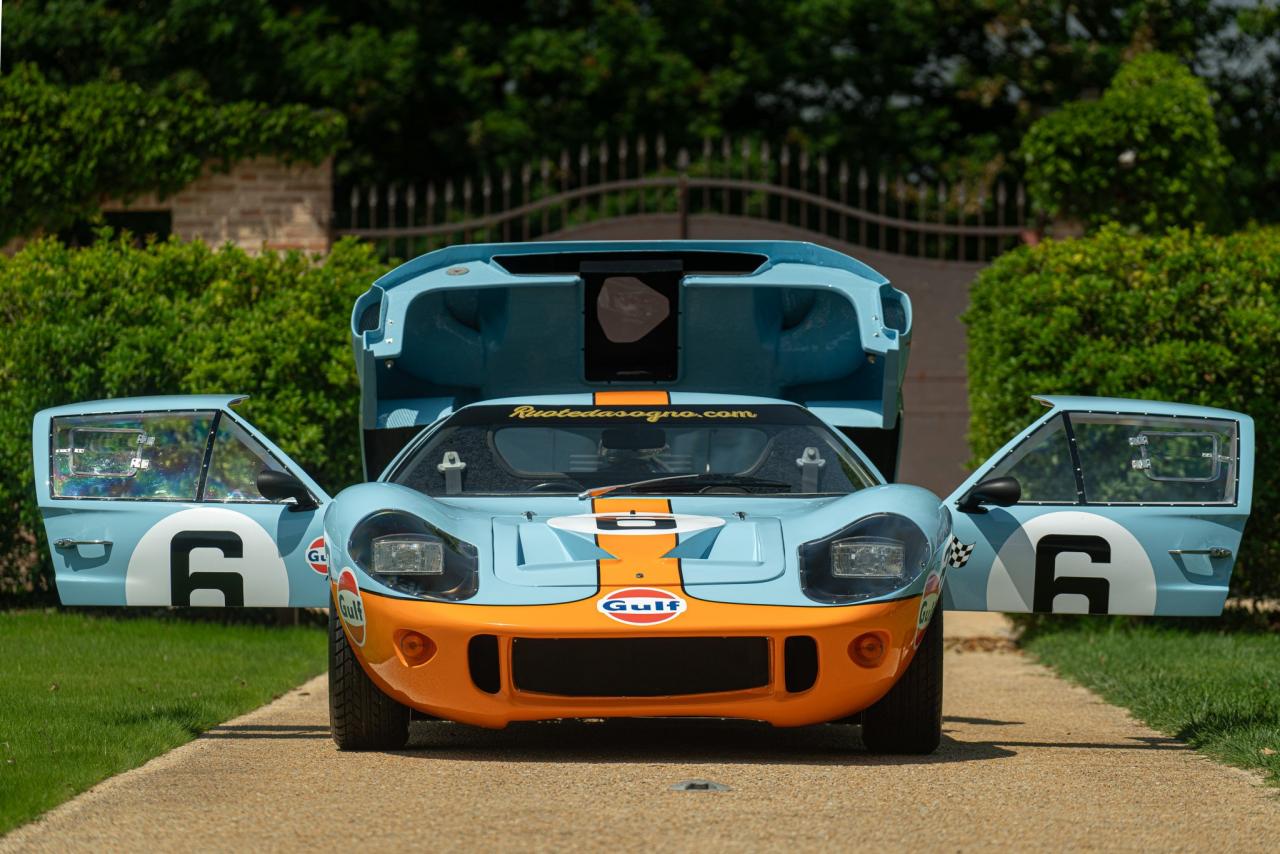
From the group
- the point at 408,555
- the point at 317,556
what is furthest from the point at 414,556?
the point at 317,556

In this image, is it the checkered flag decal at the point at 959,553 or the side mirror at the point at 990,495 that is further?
the checkered flag decal at the point at 959,553

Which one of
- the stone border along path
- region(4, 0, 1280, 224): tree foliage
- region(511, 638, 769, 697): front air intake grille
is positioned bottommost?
the stone border along path

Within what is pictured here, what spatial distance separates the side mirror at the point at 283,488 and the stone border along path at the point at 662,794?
33.6 inches

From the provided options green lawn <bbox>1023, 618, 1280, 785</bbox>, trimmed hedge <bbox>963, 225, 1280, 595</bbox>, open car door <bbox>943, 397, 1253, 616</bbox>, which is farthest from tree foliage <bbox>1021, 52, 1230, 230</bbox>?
open car door <bbox>943, 397, 1253, 616</bbox>

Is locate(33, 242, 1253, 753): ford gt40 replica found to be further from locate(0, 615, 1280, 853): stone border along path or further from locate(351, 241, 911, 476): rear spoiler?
locate(0, 615, 1280, 853): stone border along path

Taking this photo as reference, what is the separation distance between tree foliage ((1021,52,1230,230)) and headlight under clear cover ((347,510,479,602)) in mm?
10494

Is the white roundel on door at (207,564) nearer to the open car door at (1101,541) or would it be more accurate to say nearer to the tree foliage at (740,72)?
the open car door at (1101,541)

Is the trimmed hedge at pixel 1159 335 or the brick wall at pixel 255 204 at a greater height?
the brick wall at pixel 255 204

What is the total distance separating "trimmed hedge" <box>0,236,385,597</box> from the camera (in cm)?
1118

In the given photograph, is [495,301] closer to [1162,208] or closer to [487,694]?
[487,694]

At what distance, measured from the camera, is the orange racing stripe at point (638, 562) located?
5.82 meters

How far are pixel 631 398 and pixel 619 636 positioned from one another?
1.85 m

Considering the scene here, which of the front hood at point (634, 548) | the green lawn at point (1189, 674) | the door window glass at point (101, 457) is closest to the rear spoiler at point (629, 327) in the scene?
the door window glass at point (101, 457)

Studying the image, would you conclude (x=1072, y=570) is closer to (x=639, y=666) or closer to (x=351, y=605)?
(x=639, y=666)
